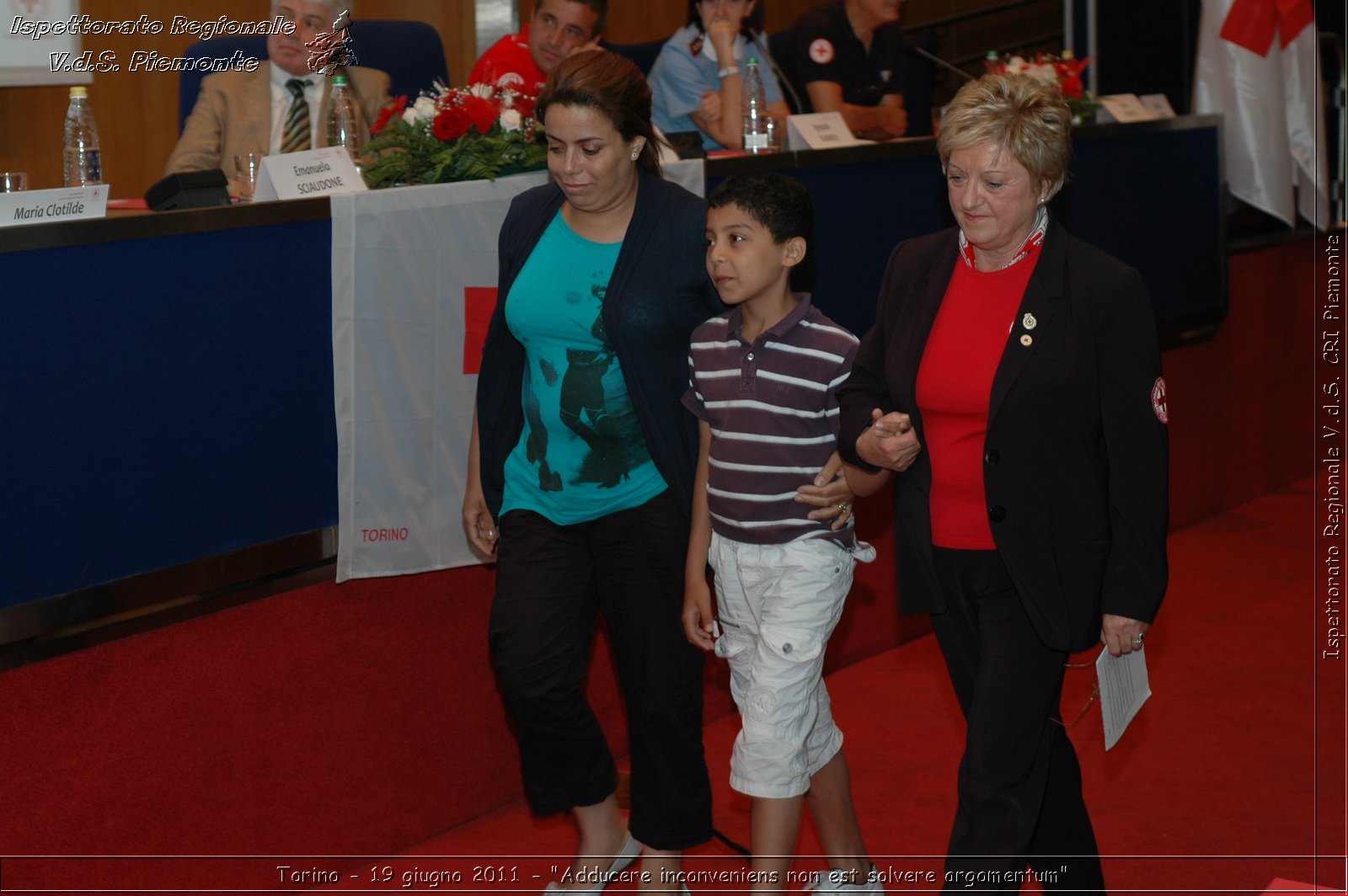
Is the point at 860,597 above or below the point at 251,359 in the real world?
below

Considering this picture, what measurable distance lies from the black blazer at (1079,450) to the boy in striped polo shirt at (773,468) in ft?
1.37

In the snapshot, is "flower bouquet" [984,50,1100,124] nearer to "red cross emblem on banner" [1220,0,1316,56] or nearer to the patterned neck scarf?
"red cross emblem on banner" [1220,0,1316,56]

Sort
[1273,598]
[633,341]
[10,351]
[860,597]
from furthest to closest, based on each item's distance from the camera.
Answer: [1273,598] → [860,597] → [633,341] → [10,351]

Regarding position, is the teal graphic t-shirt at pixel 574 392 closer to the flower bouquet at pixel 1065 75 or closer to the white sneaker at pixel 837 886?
the white sneaker at pixel 837 886

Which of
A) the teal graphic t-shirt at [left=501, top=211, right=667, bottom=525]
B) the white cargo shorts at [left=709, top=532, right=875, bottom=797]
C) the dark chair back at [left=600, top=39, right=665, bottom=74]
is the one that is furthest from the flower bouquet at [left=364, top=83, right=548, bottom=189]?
the dark chair back at [left=600, top=39, right=665, bottom=74]

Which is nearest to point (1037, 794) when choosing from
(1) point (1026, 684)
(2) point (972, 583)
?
(1) point (1026, 684)

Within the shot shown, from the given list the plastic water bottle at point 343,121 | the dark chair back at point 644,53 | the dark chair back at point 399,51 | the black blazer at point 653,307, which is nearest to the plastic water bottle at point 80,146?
the plastic water bottle at point 343,121

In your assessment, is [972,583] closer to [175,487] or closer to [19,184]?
[175,487]

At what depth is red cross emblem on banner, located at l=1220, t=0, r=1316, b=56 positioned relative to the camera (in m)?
5.57

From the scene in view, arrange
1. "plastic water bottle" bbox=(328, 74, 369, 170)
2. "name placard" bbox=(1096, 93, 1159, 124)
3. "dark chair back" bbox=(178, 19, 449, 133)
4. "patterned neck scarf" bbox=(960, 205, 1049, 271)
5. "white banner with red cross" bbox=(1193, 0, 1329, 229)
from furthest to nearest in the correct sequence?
"white banner with red cross" bbox=(1193, 0, 1329, 229) → "name placard" bbox=(1096, 93, 1159, 124) → "dark chair back" bbox=(178, 19, 449, 133) → "plastic water bottle" bbox=(328, 74, 369, 170) → "patterned neck scarf" bbox=(960, 205, 1049, 271)

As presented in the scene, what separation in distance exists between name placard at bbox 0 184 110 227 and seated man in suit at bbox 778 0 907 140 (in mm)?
3142

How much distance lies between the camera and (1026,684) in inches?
87.1

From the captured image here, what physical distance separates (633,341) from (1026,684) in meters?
0.89

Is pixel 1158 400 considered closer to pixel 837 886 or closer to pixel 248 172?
pixel 837 886
